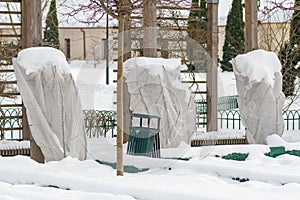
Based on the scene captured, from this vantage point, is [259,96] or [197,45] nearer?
[259,96]

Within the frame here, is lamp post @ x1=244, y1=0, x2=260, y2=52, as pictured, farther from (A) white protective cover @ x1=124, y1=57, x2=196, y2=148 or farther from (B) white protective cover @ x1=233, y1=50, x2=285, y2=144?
(A) white protective cover @ x1=124, y1=57, x2=196, y2=148

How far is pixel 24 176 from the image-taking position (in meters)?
6.69

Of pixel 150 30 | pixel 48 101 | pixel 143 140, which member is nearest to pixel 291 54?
pixel 150 30

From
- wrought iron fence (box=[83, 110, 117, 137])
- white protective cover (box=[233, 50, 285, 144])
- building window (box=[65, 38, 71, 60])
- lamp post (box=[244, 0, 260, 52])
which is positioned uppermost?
lamp post (box=[244, 0, 260, 52])

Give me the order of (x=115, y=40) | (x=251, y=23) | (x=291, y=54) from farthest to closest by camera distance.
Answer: (x=291, y=54) < (x=115, y=40) < (x=251, y=23)

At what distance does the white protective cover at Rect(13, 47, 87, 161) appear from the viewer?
8.06 meters

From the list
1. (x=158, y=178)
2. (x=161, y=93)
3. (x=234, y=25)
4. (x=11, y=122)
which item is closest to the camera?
(x=158, y=178)

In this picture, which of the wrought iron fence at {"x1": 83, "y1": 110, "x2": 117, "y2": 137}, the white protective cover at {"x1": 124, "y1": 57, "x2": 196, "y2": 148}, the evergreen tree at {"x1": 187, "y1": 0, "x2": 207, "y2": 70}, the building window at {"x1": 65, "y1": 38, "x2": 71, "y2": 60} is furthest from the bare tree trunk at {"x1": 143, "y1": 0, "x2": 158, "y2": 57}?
the building window at {"x1": 65, "y1": 38, "x2": 71, "y2": 60}

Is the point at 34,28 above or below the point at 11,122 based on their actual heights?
above

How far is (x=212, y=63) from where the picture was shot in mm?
11977

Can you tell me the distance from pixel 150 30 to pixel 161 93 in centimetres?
114

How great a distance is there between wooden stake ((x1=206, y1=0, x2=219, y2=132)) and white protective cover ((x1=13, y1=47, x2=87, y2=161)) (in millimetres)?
4389

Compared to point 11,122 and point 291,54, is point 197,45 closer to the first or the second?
point 291,54

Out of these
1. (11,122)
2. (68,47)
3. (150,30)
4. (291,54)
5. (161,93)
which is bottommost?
(11,122)
